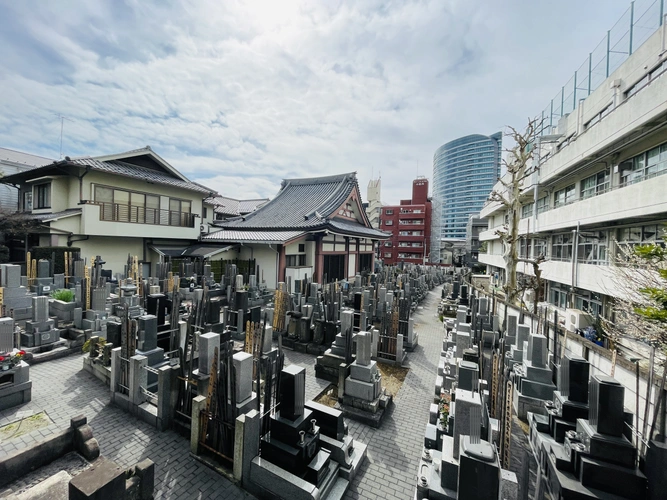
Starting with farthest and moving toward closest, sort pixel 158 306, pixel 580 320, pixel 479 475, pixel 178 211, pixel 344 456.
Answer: pixel 178 211 < pixel 580 320 < pixel 158 306 < pixel 344 456 < pixel 479 475

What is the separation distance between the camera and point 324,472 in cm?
392

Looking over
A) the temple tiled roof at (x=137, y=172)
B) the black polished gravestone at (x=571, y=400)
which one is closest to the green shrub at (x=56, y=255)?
the temple tiled roof at (x=137, y=172)

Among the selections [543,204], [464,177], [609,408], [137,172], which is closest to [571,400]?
[609,408]

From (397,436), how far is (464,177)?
8057 centimetres

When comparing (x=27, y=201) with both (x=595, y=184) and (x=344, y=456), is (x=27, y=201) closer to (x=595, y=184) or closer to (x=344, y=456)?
(x=344, y=456)

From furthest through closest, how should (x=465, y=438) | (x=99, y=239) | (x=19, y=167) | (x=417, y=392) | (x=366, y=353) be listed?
(x=19, y=167)
(x=99, y=239)
(x=417, y=392)
(x=366, y=353)
(x=465, y=438)

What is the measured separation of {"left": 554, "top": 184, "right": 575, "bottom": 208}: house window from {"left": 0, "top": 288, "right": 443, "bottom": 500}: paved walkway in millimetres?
15949

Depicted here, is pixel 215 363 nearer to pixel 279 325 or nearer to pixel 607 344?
pixel 279 325

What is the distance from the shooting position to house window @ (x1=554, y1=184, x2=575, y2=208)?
16.7 meters

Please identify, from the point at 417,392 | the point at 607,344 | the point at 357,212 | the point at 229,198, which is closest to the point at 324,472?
the point at 417,392

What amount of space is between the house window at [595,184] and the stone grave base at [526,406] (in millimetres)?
12685

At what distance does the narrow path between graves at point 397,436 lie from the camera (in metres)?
4.17

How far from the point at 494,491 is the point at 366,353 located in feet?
11.3

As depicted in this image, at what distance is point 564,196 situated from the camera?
17516 mm
